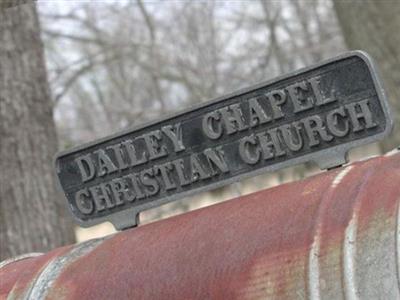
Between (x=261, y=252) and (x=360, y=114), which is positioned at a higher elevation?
(x=360, y=114)

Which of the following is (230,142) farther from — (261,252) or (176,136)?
(261,252)

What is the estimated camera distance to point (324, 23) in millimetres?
17562

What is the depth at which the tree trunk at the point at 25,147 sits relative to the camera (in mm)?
4418

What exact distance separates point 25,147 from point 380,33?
276 cm

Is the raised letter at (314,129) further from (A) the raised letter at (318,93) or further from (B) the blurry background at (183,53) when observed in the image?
(B) the blurry background at (183,53)

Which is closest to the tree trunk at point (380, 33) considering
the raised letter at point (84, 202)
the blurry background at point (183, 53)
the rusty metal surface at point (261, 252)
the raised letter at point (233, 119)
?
the blurry background at point (183, 53)

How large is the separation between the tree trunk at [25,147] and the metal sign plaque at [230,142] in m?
1.76

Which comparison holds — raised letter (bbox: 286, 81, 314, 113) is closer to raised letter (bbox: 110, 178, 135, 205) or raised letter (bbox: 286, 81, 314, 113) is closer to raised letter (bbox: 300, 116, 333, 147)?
raised letter (bbox: 300, 116, 333, 147)

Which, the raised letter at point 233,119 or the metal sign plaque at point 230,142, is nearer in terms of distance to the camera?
the metal sign plaque at point 230,142

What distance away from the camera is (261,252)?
2078 millimetres

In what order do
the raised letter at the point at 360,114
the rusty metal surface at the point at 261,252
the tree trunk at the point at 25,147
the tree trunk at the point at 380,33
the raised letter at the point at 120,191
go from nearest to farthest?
the rusty metal surface at the point at 261,252, the raised letter at the point at 360,114, the raised letter at the point at 120,191, the tree trunk at the point at 25,147, the tree trunk at the point at 380,33

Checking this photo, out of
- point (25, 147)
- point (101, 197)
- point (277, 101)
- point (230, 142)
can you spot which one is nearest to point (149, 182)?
point (101, 197)

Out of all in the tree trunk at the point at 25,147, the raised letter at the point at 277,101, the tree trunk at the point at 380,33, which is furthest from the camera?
the tree trunk at the point at 380,33

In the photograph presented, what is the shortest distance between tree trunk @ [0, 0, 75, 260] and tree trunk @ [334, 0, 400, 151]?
2324mm
